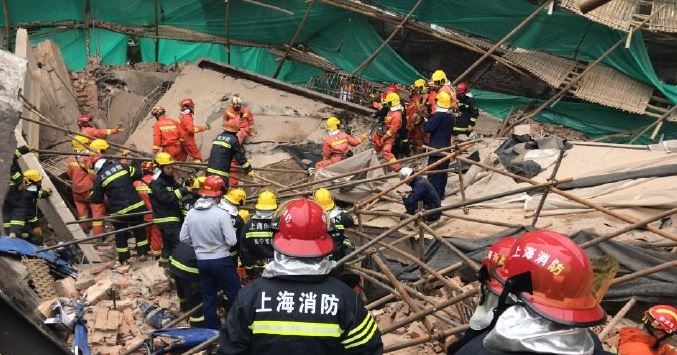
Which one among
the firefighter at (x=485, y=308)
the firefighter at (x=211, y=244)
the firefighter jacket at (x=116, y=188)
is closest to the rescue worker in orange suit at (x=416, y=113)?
the firefighter jacket at (x=116, y=188)

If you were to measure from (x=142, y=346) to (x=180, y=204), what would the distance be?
2294 millimetres

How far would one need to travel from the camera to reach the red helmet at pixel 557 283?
2.23 meters

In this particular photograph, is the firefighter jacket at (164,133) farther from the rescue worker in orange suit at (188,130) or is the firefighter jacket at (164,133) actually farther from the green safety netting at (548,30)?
the green safety netting at (548,30)

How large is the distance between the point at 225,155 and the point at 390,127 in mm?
2867

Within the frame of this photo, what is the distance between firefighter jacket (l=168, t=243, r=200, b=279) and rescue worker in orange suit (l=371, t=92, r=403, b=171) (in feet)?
15.6

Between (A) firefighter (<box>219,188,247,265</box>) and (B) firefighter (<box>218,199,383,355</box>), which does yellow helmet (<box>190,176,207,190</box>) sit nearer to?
(A) firefighter (<box>219,188,247,265</box>)

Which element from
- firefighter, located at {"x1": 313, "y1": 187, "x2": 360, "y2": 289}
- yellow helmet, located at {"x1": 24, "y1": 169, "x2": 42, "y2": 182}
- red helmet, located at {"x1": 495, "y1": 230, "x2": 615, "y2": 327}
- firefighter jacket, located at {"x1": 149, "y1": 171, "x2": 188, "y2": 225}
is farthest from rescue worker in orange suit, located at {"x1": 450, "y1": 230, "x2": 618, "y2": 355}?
yellow helmet, located at {"x1": 24, "y1": 169, "x2": 42, "y2": 182}

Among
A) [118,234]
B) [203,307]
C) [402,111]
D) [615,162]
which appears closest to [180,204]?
[118,234]

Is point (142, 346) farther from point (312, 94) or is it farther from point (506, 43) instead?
point (506, 43)

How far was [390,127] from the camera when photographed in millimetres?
10602

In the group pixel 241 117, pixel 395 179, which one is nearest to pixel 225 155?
pixel 241 117

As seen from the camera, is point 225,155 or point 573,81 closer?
point 225,155

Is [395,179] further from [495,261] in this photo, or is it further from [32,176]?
[495,261]

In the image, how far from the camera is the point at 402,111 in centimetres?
1066
